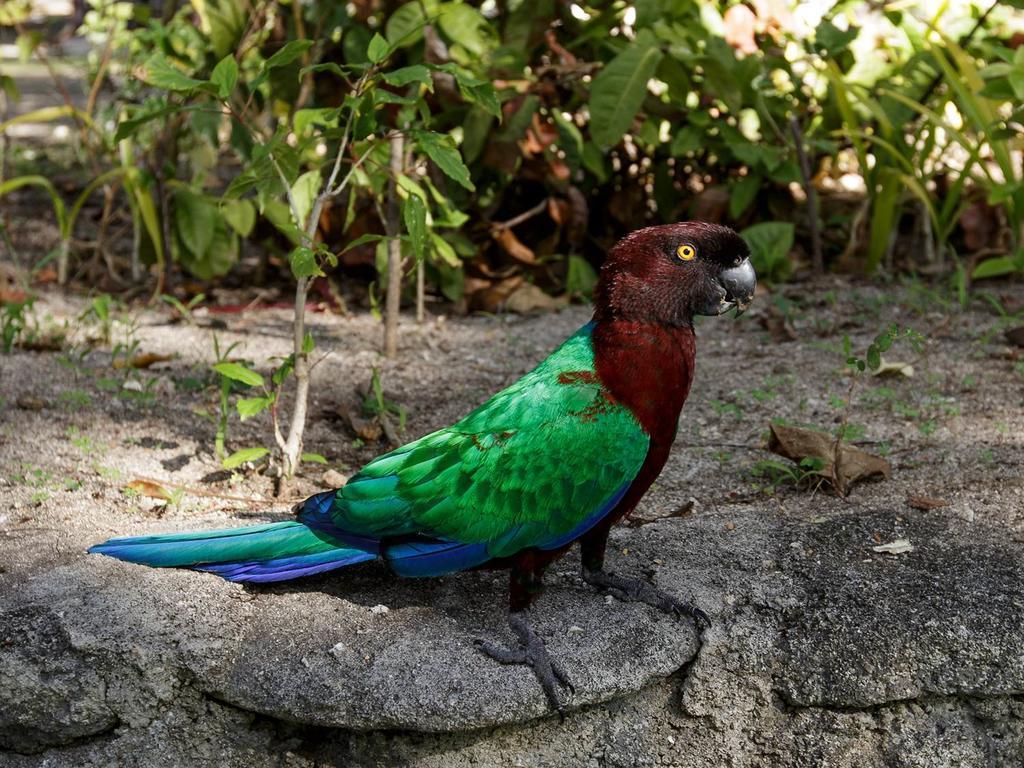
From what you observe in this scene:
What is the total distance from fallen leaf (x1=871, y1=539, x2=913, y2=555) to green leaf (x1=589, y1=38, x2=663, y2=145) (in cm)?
189

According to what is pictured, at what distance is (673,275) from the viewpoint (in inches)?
94.3

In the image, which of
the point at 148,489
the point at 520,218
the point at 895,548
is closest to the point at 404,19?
the point at 520,218

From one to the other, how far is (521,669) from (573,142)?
2508 millimetres

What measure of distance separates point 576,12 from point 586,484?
Result: 2.58 m

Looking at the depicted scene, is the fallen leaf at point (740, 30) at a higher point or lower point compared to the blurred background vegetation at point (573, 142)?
higher

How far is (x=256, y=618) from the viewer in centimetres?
230

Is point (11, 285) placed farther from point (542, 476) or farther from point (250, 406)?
point (542, 476)

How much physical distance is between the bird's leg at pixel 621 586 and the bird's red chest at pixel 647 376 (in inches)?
4.4

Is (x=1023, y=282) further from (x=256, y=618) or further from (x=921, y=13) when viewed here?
(x=256, y=618)

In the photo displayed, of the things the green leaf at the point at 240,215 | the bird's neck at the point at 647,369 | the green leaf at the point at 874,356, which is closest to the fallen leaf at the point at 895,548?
the green leaf at the point at 874,356

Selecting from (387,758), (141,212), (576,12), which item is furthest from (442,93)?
(387,758)

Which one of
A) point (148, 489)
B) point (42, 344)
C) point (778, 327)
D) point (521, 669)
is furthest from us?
point (778, 327)

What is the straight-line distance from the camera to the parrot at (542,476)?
223 centimetres

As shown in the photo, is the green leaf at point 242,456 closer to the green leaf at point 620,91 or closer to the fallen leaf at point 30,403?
the fallen leaf at point 30,403
